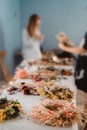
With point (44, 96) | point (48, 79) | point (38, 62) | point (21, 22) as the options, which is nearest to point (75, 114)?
point (44, 96)

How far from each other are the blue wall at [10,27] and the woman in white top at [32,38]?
1.26ft

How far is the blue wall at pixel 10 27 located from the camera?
3.89m

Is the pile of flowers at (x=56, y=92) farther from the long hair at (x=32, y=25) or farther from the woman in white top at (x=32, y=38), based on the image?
the long hair at (x=32, y=25)

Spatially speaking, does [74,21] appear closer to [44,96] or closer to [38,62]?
[38,62]

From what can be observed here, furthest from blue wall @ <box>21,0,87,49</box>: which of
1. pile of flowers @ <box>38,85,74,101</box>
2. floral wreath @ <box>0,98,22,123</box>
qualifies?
floral wreath @ <box>0,98,22,123</box>

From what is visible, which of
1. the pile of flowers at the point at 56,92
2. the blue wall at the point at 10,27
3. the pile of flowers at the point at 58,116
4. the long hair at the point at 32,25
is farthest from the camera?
the blue wall at the point at 10,27

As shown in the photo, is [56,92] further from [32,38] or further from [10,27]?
[10,27]

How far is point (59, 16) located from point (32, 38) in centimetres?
150

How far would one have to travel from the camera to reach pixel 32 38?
382 centimetres

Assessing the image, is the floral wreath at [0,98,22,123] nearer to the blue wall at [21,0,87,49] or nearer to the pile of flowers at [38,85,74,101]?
the pile of flowers at [38,85,74,101]

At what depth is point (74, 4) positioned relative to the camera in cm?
496

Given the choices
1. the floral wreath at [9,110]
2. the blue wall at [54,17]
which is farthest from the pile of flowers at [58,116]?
the blue wall at [54,17]

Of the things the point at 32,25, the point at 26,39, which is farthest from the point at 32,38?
the point at 32,25

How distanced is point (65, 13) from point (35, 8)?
2.04 feet
